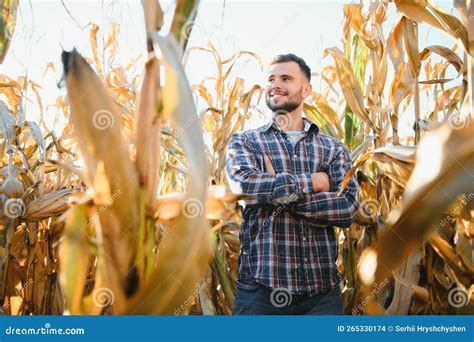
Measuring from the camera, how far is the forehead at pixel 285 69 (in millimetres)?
1307

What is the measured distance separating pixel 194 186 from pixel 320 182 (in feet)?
2.47

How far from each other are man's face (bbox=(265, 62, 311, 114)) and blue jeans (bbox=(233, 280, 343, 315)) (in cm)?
46

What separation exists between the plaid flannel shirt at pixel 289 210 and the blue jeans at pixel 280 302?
16 mm

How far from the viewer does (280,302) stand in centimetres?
114

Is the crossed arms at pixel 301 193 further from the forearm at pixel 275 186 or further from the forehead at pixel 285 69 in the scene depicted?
the forehead at pixel 285 69

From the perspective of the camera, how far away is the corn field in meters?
0.44

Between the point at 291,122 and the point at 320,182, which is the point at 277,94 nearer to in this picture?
the point at 291,122

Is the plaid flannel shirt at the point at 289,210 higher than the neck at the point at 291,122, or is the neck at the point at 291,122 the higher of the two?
the neck at the point at 291,122

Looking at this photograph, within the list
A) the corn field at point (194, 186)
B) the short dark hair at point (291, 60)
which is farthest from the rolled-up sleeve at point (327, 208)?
the short dark hair at point (291, 60)

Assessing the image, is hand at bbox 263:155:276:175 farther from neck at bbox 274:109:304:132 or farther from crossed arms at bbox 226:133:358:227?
neck at bbox 274:109:304:132

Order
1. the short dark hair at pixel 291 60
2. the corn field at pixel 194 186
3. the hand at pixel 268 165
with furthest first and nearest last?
1. the short dark hair at pixel 291 60
2. the hand at pixel 268 165
3. the corn field at pixel 194 186

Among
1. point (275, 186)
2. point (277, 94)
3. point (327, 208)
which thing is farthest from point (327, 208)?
point (277, 94)

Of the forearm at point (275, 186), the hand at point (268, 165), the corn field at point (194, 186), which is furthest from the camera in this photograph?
the hand at point (268, 165)

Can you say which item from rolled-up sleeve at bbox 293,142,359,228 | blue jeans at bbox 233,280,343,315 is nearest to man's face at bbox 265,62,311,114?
rolled-up sleeve at bbox 293,142,359,228
